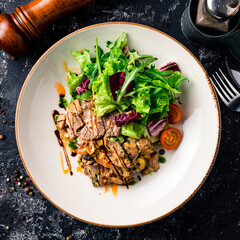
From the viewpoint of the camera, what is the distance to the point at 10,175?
3088 mm

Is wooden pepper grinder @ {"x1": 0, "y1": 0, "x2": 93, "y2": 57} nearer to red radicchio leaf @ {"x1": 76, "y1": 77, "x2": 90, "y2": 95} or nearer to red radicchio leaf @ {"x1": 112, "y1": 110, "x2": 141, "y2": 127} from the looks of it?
red radicchio leaf @ {"x1": 76, "y1": 77, "x2": 90, "y2": 95}

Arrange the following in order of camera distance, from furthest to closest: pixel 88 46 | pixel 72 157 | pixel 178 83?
pixel 72 157
pixel 88 46
pixel 178 83

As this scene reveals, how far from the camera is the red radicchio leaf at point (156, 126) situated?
2692 millimetres

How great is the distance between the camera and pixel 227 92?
2.83 m

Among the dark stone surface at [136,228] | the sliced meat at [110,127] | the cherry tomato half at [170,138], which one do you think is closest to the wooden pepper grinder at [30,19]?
the dark stone surface at [136,228]

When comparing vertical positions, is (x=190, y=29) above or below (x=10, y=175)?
above

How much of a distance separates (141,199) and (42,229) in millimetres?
1303

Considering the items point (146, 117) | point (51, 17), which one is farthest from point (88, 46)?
point (146, 117)

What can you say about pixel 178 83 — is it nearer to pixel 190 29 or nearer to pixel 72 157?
pixel 190 29

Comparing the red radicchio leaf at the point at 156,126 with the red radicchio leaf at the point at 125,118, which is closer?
the red radicchio leaf at the point at 125,118

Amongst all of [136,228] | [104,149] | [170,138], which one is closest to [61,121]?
[104,149]

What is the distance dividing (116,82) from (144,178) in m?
1.17

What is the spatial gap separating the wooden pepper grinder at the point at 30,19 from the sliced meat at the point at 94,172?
1.55 m

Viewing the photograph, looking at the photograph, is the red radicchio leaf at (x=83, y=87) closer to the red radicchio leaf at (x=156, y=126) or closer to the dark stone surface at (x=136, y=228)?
the dark stone surface at (x=136, y=228)
